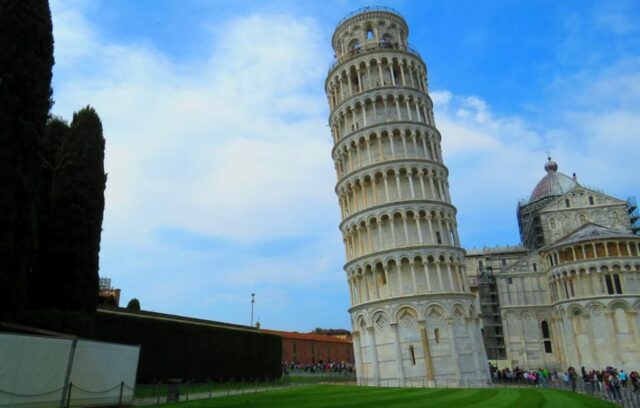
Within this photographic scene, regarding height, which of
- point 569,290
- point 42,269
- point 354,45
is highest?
point 354,45

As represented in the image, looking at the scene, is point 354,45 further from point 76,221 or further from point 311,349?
point 311,349

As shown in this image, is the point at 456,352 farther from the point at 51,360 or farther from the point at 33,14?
the point at 33,14

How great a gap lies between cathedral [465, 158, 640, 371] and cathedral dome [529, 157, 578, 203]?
21 cm

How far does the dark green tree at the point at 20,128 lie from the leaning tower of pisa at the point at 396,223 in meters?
26.6

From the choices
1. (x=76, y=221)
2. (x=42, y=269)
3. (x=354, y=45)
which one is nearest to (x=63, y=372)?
(x=42, y=269)

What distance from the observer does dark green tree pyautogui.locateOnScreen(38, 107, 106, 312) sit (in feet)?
65.4

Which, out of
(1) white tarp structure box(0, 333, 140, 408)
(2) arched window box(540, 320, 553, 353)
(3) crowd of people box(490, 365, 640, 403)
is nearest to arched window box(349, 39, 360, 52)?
(3) crowd of people box(490, 365, 640, 403)

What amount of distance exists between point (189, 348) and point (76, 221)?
1528 centimetres

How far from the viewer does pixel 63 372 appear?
15.5 m

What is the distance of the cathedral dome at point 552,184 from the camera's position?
72500 mm

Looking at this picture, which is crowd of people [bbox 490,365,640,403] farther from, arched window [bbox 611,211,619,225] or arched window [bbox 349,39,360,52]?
arched window [bbox 349,39,360,52]

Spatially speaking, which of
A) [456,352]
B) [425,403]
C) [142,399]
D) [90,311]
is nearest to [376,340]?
[456,352]

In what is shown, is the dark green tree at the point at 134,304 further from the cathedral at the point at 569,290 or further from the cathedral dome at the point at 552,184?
the cathedral dome at the point at 552,184

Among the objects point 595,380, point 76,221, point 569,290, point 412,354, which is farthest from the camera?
point 569,290
